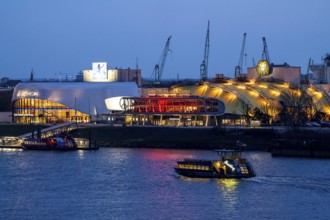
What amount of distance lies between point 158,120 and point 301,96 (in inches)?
408

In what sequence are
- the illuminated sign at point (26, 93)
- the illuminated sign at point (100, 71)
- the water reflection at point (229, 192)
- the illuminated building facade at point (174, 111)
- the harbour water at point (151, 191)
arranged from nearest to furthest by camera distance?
1. the harbour water at point (151, 191)
2. the water reflection at point (229, 192)
3. the illuminated building facade at point (174, 111)
4. the illuminated sign at point (26, 93)
5. the illuminated sign at point (100, 71)

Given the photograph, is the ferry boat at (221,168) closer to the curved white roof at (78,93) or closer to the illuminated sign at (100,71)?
the curved white roof at (78,93)

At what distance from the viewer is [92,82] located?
83625 mm

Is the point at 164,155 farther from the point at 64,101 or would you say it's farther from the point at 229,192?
the point at 64,101

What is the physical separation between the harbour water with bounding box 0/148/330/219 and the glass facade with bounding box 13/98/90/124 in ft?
80.1

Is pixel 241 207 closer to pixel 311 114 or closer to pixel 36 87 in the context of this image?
pixel 311 114

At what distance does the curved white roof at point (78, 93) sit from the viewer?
258ft

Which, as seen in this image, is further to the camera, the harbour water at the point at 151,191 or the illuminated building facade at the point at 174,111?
the illuminated building facade at the point at 174,111

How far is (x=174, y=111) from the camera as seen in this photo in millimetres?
74625

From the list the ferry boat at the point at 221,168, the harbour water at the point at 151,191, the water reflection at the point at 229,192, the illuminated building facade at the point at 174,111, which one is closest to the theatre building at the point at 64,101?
the illuminated building facade at the point at 174,111

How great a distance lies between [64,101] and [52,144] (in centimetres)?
1818

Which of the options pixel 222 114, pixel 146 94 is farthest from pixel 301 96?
pixel 146 94

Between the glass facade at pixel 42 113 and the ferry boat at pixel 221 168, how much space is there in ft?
107

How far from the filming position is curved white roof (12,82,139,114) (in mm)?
78625
